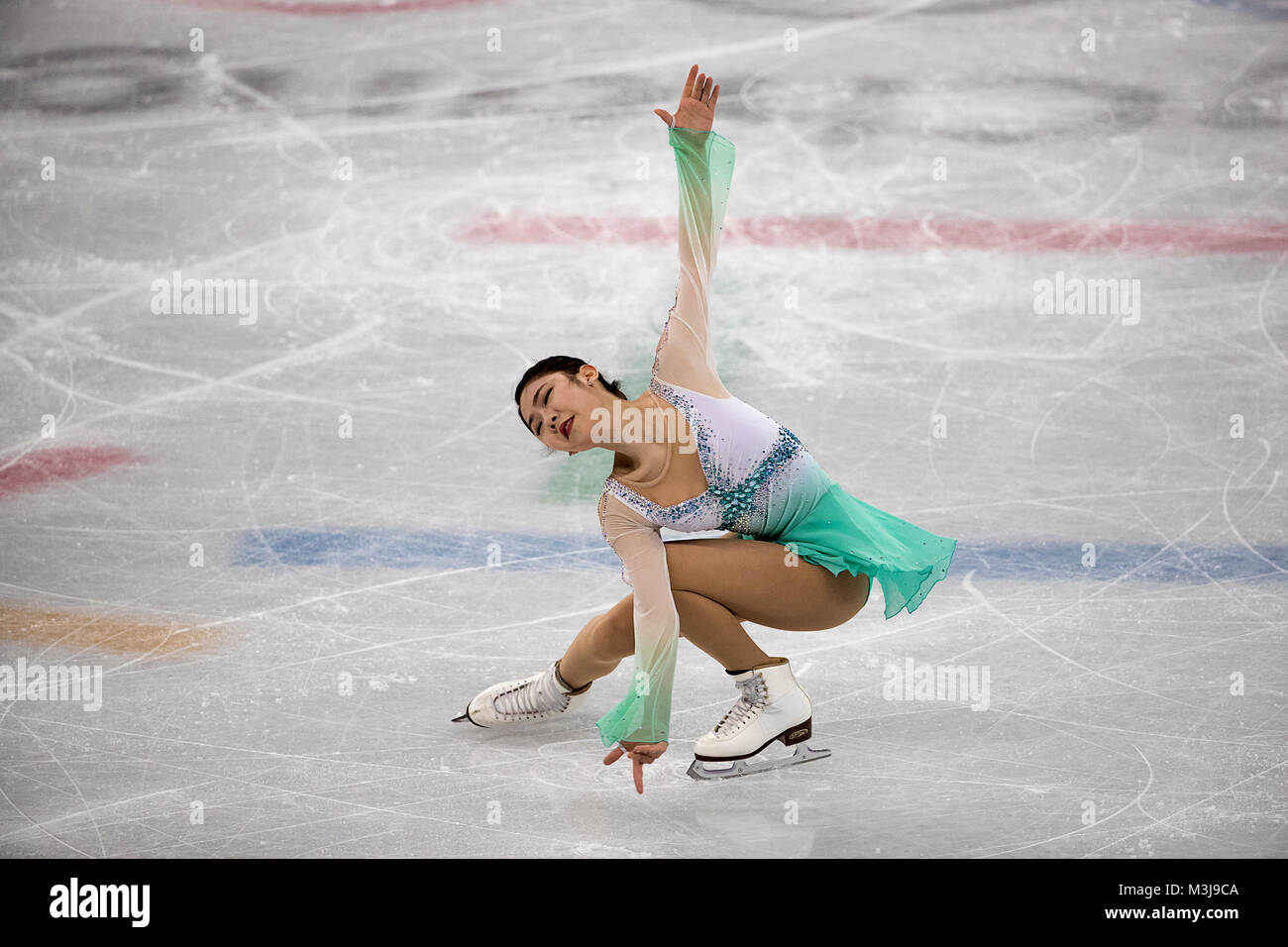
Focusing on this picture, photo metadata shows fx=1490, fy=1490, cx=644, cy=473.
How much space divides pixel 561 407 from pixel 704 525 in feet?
1.68

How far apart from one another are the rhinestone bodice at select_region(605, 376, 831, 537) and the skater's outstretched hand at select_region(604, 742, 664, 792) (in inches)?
21.3

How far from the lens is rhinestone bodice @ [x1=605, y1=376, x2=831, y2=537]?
3732 mm

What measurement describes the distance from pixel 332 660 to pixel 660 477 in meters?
1.42

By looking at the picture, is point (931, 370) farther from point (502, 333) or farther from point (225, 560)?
point (225, 560)

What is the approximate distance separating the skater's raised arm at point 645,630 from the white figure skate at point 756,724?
11.1 inches

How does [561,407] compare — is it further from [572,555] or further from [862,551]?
[572,555]

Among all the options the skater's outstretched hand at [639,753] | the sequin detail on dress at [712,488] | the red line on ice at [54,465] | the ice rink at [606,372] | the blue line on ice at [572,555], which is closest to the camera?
the skater's outstretched hand at [639,753]

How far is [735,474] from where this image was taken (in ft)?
12.3

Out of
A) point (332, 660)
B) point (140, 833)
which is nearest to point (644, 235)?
point (332, 660)

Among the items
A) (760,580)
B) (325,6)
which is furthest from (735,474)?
(325,6)

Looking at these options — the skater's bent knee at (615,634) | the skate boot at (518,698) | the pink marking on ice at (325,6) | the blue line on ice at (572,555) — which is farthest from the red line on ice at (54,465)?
the pink marking on ice at (325,6)

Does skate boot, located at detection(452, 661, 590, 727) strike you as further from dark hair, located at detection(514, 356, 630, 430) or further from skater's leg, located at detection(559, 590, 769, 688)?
dark hair, located at detection(514, 356, 630, 430)

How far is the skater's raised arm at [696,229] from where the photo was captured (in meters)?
3.72

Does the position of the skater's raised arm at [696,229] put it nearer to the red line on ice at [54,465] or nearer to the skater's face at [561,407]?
the skater's face at [561,407]
